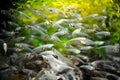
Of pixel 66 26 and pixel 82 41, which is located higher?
pixel 66 26

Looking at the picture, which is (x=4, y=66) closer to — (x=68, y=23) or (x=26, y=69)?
(x=26, y=69)

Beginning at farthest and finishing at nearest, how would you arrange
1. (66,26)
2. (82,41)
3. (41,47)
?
(66,26), (82,41), (41,47)

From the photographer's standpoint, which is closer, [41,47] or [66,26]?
[41,47]

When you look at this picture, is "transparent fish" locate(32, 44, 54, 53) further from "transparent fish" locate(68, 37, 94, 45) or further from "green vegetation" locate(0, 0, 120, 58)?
"transparent fish" locate(68, 37, 94, 45)

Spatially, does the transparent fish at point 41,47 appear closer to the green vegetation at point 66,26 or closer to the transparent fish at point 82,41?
the green vegetation at point 66,26

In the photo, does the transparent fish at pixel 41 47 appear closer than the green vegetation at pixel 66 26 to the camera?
Yes

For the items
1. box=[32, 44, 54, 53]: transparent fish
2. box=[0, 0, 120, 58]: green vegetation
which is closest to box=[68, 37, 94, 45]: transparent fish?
box=[0, 0, 120, 58]: green vegetation

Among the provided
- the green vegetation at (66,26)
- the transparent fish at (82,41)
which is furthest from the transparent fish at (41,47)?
the transparent fish at (82,41)

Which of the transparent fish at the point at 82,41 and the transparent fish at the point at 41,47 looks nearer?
the transparent fish at the point at 41,47

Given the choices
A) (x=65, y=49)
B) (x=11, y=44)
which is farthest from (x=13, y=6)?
(x=65, y=49)

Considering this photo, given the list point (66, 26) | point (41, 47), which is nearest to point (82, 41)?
point (66, 26)

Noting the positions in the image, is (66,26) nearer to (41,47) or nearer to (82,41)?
(82,41)

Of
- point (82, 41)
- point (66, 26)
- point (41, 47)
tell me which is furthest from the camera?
point (66, 26)
